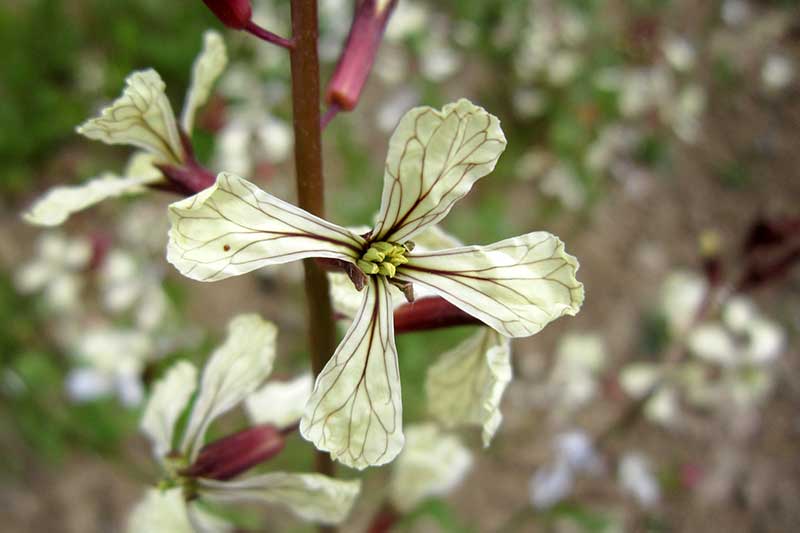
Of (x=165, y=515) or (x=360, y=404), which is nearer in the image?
(x=360, y=404)

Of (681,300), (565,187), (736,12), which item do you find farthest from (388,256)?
(736,12)

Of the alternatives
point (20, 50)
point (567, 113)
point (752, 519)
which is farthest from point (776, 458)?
point (20, 50)

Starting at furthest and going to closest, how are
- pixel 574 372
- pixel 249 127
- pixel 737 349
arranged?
pixel 249 127
pixel 574 372
pixel 737 349

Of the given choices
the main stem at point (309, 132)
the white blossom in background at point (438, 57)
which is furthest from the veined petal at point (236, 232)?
the white blossom in background at point (438, 57)

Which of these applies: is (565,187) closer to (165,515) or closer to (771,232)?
(771,232)

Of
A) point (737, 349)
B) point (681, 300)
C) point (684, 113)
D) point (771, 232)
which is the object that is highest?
point (684, 113)

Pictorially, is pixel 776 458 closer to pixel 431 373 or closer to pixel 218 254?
pixel 431 373

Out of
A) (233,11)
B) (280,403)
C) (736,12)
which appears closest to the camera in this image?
(233,11)
